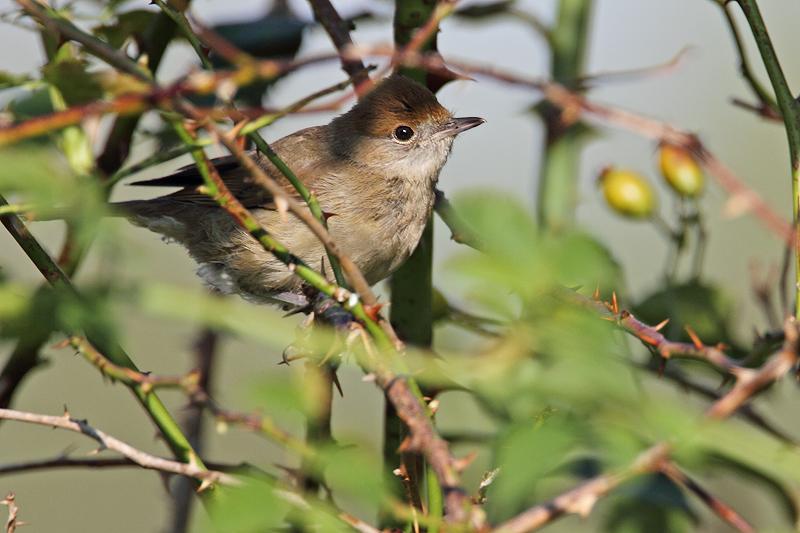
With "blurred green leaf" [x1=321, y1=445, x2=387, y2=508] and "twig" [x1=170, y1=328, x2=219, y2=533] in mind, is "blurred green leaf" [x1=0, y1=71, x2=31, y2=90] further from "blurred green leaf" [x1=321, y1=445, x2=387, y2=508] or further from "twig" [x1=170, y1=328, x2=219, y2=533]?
"blurred green leaf" [x1=321, y1=445, x2=387, y2=508]

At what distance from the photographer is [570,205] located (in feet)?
10.1

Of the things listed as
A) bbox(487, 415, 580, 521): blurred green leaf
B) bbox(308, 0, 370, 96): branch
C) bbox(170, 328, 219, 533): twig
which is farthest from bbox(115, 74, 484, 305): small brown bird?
bbox(487, 415, 580, 521): blurred green leaf

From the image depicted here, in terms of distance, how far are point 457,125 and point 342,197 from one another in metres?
0.62

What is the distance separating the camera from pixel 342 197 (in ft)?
13.1

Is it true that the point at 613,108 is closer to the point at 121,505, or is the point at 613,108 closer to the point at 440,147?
the point at 440,147

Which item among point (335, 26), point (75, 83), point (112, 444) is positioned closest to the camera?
point (75, 83)

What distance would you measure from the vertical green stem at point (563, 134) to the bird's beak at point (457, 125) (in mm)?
830

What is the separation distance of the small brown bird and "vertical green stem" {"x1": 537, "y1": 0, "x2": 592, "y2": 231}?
0.59m

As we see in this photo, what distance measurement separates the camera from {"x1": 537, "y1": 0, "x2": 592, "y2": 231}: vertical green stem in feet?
10.1

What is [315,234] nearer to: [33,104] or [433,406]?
[433,406]

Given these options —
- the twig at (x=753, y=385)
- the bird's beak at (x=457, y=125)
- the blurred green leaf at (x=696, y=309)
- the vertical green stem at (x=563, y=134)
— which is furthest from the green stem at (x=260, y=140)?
the bird's beak at (x=457, y=125)

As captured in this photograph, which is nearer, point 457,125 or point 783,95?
point 783,95

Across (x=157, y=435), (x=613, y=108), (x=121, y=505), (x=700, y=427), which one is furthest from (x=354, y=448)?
(x=121, y=505)

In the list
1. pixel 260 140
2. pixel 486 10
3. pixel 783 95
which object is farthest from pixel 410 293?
pixel 783 95
